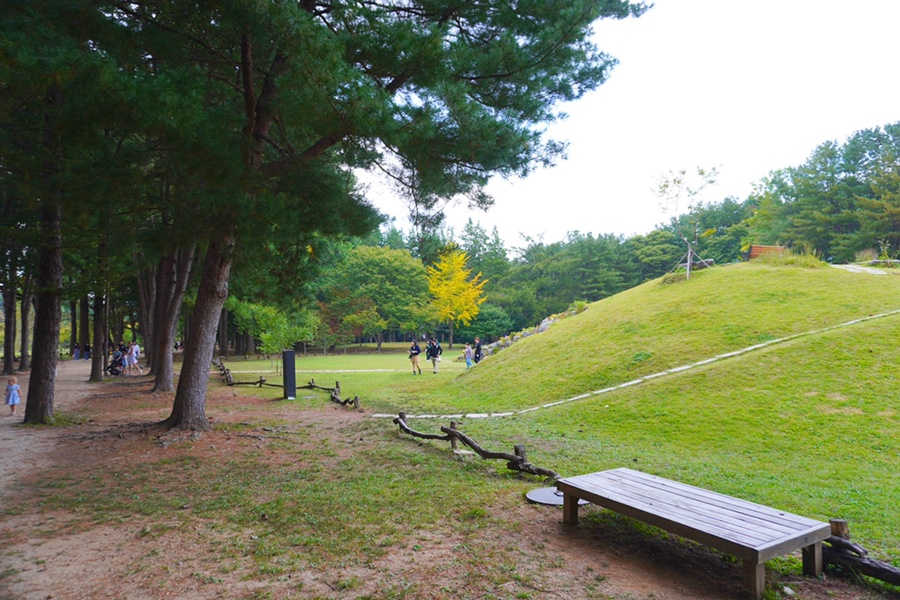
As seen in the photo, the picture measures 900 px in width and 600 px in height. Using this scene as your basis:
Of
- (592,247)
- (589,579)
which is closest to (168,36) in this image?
(589,579)

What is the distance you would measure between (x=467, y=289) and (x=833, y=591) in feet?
135

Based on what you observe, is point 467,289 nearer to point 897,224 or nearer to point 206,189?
point 897,224

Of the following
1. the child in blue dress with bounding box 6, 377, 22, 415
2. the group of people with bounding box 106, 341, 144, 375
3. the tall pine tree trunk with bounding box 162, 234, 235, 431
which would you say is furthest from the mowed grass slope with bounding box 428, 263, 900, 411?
the group of people with bounding box 106, 341, 144, 375

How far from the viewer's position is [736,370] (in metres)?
11.0

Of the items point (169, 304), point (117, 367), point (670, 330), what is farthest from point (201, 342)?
point (117, 367)

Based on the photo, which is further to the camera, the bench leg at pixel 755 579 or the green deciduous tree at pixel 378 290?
the green deciduous tree at pixel 378 290

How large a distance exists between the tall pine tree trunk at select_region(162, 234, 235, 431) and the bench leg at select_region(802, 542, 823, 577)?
27.7ft

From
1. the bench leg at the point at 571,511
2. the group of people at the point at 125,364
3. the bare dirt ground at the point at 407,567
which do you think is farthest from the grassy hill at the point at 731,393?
the group of people at the point at 125,364

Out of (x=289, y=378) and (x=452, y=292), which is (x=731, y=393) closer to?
(x=289, y=378)

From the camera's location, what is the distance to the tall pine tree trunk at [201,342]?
340 inches

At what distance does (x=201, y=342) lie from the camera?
28.6ft

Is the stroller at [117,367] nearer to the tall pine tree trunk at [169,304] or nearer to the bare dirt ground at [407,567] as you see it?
the tall pine tree trunk at [169,304]

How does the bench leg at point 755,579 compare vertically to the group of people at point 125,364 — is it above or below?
below

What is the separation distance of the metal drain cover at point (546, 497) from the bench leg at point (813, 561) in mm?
1806
